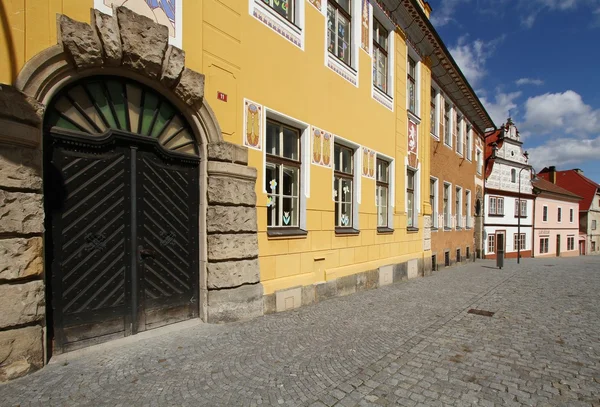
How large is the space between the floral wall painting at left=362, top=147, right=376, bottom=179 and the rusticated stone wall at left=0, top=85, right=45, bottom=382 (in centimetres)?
684

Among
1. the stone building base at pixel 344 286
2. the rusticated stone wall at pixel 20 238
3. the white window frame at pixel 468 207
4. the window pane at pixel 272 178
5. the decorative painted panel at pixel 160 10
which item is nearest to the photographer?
the rusticated stone wall at pixel 20 238

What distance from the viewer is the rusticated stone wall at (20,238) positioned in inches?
122

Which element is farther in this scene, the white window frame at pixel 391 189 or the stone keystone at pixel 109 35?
the white window frame at pixel 391 189

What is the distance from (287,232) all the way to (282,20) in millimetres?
3986

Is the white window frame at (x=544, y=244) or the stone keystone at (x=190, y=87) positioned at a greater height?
the stone keystone at (x=190, y=87)

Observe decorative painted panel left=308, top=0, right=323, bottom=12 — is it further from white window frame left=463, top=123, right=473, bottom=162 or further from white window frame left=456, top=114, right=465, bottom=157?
white window frame left=463, top=123, right=473, bottom=162

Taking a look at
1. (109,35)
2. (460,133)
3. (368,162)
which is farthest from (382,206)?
(460,133)

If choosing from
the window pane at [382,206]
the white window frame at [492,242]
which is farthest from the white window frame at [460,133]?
the white window frame at [492,242]

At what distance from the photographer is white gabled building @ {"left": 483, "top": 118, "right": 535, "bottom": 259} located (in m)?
24.8

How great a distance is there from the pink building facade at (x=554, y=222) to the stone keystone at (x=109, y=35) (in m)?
35.5

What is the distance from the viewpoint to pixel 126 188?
14.0 feet

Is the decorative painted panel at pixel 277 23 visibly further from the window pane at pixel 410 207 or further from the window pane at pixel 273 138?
the window pane at pixel 410 207

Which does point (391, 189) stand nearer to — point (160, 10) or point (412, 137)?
→ point (412, 137)

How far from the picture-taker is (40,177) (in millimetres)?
3396
